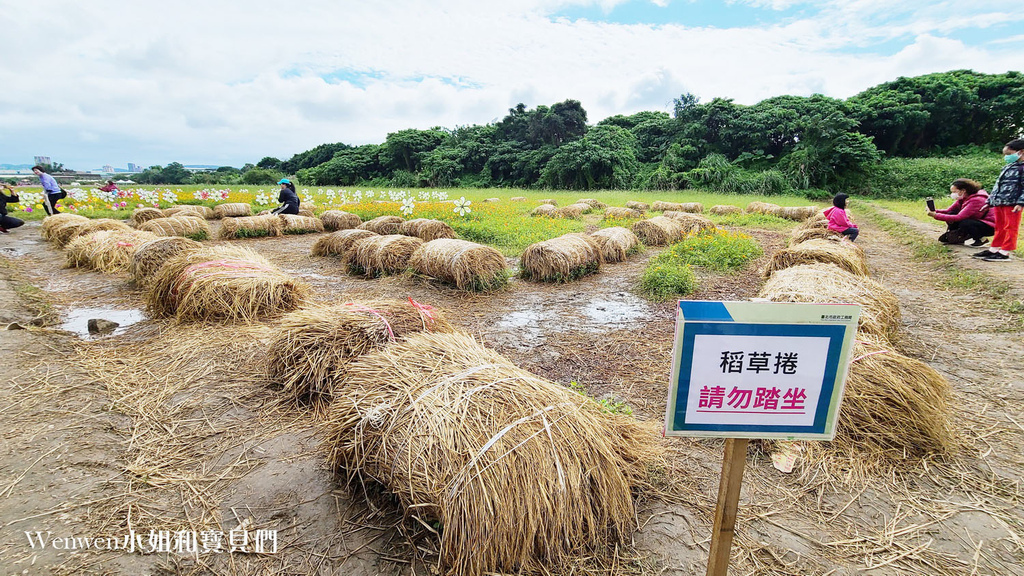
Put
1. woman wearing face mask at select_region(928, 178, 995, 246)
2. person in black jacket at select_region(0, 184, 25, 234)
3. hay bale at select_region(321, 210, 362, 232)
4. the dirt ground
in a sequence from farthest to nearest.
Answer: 1. hay bale at select_region(321, 210, 362, 232)
2. person in black jacket at select_region(0, 184, 25, 234)
3. woman wearing face mask at select_region(928, 178, 995, 246)
4. the dirt ground

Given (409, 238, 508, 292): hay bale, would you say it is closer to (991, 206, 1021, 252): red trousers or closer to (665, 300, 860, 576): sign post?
(665, 300, 860, 576): sign post

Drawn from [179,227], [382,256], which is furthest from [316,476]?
[179,227]

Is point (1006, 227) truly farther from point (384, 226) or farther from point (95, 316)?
point (95, 316)

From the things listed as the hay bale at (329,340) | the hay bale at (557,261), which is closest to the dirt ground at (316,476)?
the hay bale at (329,340)

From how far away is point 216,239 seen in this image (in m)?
11.5

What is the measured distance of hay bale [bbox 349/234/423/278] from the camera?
750cm

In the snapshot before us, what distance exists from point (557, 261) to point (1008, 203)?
307 inches

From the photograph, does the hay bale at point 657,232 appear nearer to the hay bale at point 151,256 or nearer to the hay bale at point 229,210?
the hay bale at point 151,256

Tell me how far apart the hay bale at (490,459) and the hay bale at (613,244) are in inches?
253

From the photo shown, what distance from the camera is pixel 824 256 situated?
19.1ft

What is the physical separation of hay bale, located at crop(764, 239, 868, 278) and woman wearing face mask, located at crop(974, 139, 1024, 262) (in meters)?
3.16

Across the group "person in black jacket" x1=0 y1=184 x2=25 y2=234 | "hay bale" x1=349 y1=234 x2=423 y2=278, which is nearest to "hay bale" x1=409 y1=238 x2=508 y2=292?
"hay bale" x1=349 y1=234 x2=423 y2=278

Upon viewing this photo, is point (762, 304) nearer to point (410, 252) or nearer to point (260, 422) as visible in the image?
point (260, 422)

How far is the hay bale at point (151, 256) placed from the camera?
→ 20.4ft
